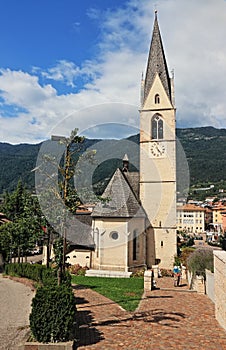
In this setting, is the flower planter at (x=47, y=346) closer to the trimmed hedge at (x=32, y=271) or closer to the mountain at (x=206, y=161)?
the trimmed hedge at (x=32, y=271)

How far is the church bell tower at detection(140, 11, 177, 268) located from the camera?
31.2m

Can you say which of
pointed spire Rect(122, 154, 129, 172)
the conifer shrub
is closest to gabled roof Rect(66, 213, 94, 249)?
pointed spire Rect(122, 154, 129, 172)

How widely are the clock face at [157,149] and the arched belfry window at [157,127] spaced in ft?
2.48

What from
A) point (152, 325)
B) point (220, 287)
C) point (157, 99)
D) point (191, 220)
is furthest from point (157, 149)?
point (191, 220)

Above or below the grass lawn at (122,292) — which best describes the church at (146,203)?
above

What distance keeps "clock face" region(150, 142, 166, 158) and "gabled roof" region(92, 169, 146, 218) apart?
3991 millimetres

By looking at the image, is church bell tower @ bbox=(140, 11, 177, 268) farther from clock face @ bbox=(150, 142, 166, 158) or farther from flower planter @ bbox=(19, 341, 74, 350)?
flower planter @ bbox=(19, 341, 74, 350)

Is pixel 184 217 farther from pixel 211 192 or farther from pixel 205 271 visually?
pixel 205 271

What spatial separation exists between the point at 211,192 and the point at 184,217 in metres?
75.2

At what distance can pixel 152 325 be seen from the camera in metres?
11.4

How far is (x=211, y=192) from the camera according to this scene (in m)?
185

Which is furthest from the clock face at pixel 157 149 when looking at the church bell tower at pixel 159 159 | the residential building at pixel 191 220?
the residential building at pixel 191 220

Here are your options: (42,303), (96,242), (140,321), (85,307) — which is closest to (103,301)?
(85,307)

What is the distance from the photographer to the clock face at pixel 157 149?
3228cm
